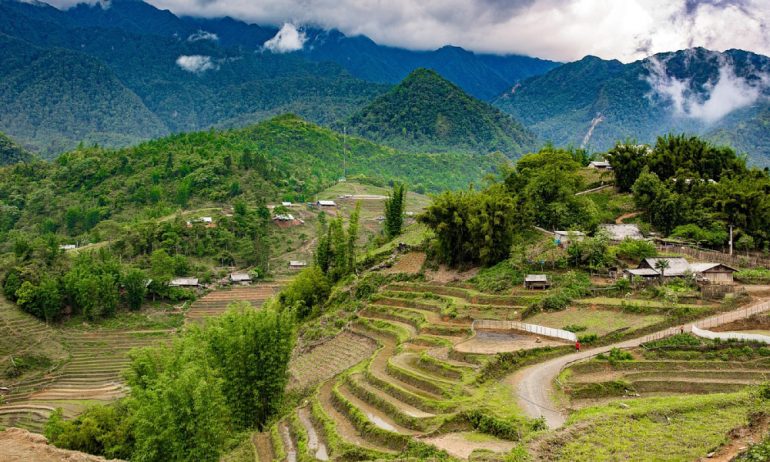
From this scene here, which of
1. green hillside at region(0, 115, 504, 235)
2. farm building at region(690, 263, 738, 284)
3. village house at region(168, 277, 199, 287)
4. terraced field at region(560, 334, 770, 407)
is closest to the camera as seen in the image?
terraced field at region(560, 334, 770, 407)

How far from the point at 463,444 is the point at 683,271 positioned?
18.6 m

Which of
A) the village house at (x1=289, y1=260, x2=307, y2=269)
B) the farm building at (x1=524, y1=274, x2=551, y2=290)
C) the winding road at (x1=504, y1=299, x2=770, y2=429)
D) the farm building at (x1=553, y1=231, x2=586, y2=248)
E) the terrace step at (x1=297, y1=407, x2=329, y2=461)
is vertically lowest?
the terrace step at (x1=297, y1=407, x2=329, y2=461)

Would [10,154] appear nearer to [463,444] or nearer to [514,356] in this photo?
[514,356]

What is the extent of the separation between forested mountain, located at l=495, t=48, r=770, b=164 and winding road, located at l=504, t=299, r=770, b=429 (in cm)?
8115

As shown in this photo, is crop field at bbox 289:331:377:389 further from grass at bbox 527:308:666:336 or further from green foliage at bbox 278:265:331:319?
green foliage at bbox 278:265:331:319

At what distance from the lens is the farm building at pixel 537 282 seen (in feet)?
112

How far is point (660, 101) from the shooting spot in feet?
455

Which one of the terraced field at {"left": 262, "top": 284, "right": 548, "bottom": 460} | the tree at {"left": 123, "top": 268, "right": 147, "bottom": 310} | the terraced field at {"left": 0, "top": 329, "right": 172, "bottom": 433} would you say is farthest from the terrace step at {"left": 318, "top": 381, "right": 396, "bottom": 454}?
the tree at {"left": 123, "top": 268, "right": 147, "bottom": 310}

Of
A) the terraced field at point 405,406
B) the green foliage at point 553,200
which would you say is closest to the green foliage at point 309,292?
the terraced field at point 405,406

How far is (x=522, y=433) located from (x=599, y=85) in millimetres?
151290

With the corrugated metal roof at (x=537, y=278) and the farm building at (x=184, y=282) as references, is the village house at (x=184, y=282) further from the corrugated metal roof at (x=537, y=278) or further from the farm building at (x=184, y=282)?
the corrugated metal roof at (x=537, y=278)

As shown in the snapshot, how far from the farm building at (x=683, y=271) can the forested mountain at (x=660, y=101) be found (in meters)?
74.9

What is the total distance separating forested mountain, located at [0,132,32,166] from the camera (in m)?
113

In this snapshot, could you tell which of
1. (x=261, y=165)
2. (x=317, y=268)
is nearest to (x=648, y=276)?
(x=317, y=268)
